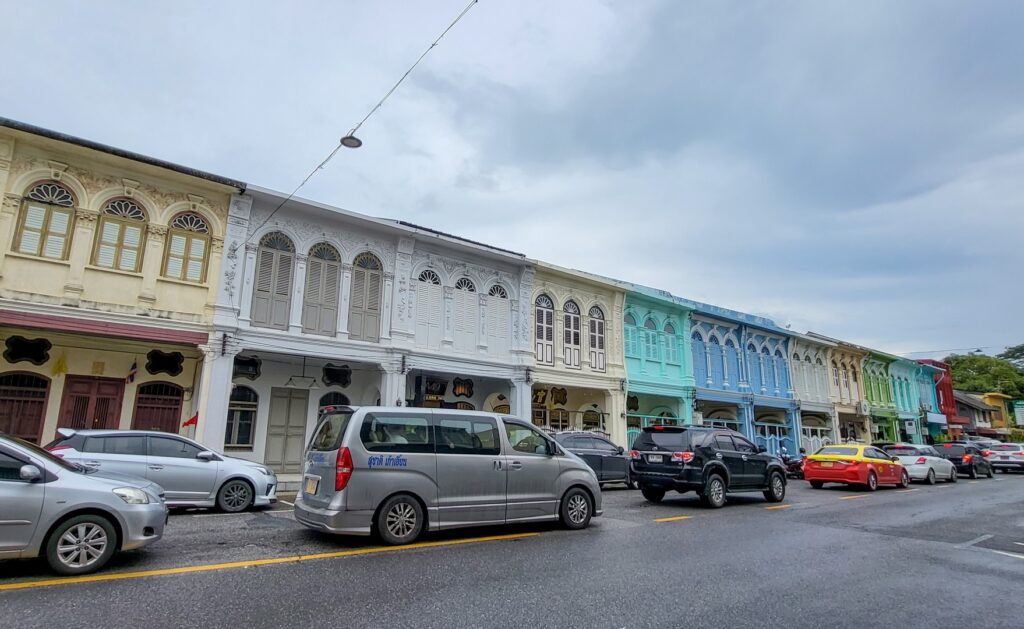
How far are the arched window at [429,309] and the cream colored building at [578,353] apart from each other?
4.05 metres

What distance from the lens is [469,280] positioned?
2012 centimetres

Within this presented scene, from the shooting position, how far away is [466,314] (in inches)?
778

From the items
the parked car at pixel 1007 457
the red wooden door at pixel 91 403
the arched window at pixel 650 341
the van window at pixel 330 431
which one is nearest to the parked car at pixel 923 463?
the arched window at pixel 650 341

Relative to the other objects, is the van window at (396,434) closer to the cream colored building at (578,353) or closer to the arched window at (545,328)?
the cream colored building at (578,353)

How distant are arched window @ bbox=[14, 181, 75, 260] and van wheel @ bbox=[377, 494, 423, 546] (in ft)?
38.1

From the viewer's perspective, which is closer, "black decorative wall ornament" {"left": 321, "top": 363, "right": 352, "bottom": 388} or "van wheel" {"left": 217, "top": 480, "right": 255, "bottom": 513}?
"van wheel" {"left": 217, "top": 480, "right": 255, "bottom": 513}

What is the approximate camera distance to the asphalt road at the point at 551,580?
185 inches

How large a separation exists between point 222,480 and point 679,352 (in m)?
20.5

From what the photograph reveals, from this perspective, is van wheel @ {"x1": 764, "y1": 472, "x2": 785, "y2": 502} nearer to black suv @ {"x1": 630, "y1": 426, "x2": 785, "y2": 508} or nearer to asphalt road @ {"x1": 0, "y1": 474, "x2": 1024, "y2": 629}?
black suv @ {"x1": 630, "y1": 426, "x2": 785, "y2": 508}

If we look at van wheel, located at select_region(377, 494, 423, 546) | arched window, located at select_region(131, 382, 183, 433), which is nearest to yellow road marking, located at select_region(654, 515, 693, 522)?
van wheel, located at select_region(377, 494, 423, 546)

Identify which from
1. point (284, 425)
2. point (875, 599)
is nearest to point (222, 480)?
point (284, 425)

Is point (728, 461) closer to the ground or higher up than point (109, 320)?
closer to the ground

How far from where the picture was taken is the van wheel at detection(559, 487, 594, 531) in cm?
880

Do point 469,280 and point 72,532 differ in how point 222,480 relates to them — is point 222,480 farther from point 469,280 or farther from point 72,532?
point 469,280
